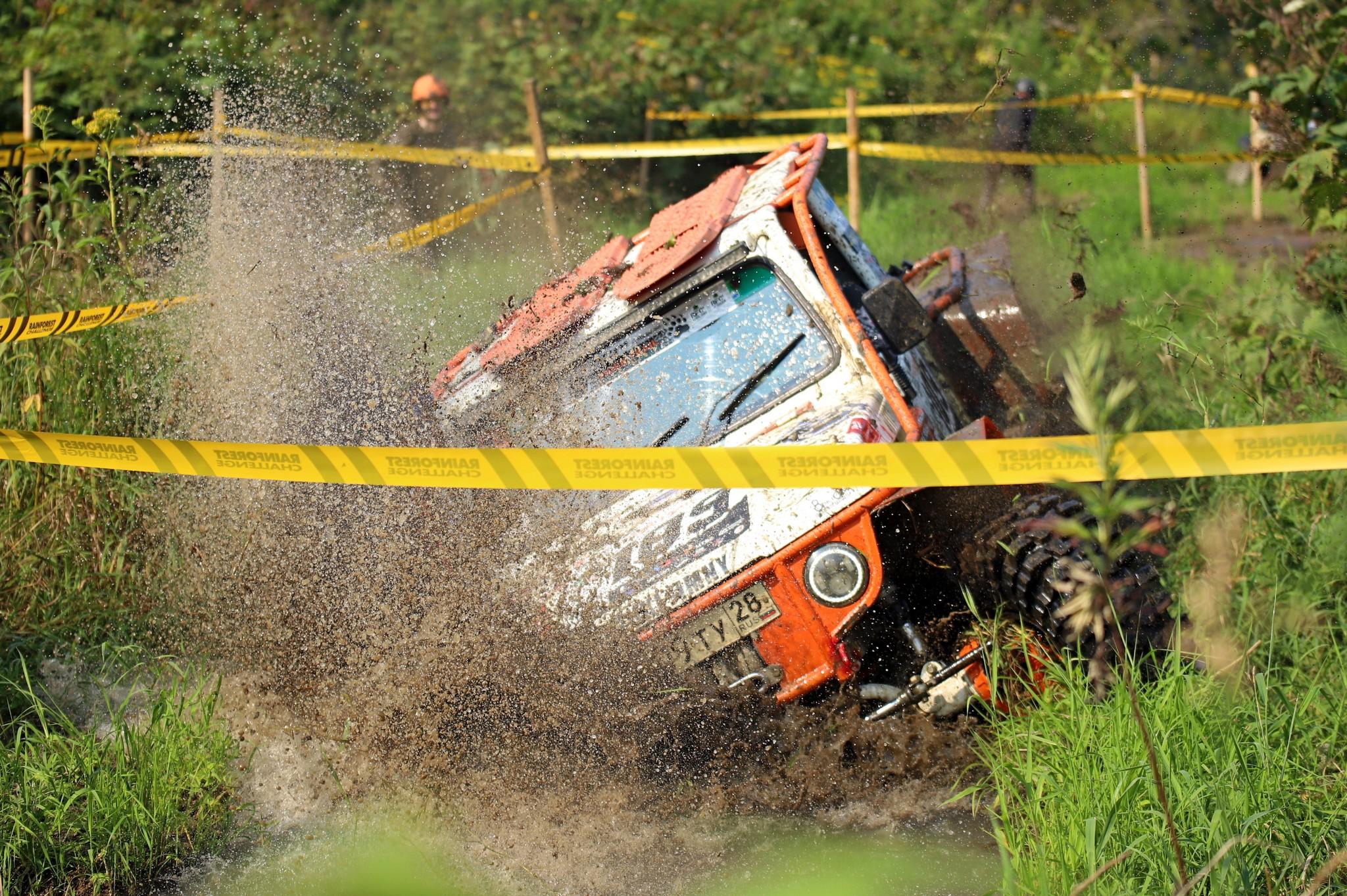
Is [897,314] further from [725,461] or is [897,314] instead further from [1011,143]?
[1011,143]

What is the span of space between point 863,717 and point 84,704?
2.95m

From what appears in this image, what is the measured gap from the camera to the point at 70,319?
5461 mm

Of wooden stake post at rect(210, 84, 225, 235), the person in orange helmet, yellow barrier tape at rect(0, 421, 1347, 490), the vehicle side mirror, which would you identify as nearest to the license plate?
yellow barrier tape at rect(0, 421, 1347, 490)

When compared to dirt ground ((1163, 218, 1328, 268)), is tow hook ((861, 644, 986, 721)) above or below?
above

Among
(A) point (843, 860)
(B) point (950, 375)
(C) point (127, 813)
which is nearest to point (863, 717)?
(A) point (843, 860)

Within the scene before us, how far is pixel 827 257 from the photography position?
5703mm

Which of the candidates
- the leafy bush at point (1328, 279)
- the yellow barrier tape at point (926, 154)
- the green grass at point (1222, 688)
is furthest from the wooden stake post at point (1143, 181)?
the leafy bush at point (1328, 279)

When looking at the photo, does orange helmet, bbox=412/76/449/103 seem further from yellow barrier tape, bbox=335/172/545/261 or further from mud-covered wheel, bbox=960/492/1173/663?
mud-covered wheel, bbox=960/492/1173/663

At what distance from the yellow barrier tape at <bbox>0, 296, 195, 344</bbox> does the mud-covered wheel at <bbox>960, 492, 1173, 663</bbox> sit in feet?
12.5

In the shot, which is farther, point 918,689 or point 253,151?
point 253,151

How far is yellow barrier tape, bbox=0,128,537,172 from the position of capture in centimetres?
645

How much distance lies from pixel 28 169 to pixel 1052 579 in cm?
480

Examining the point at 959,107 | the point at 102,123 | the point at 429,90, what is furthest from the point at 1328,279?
the point at 429,90

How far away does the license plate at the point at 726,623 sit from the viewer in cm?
441
